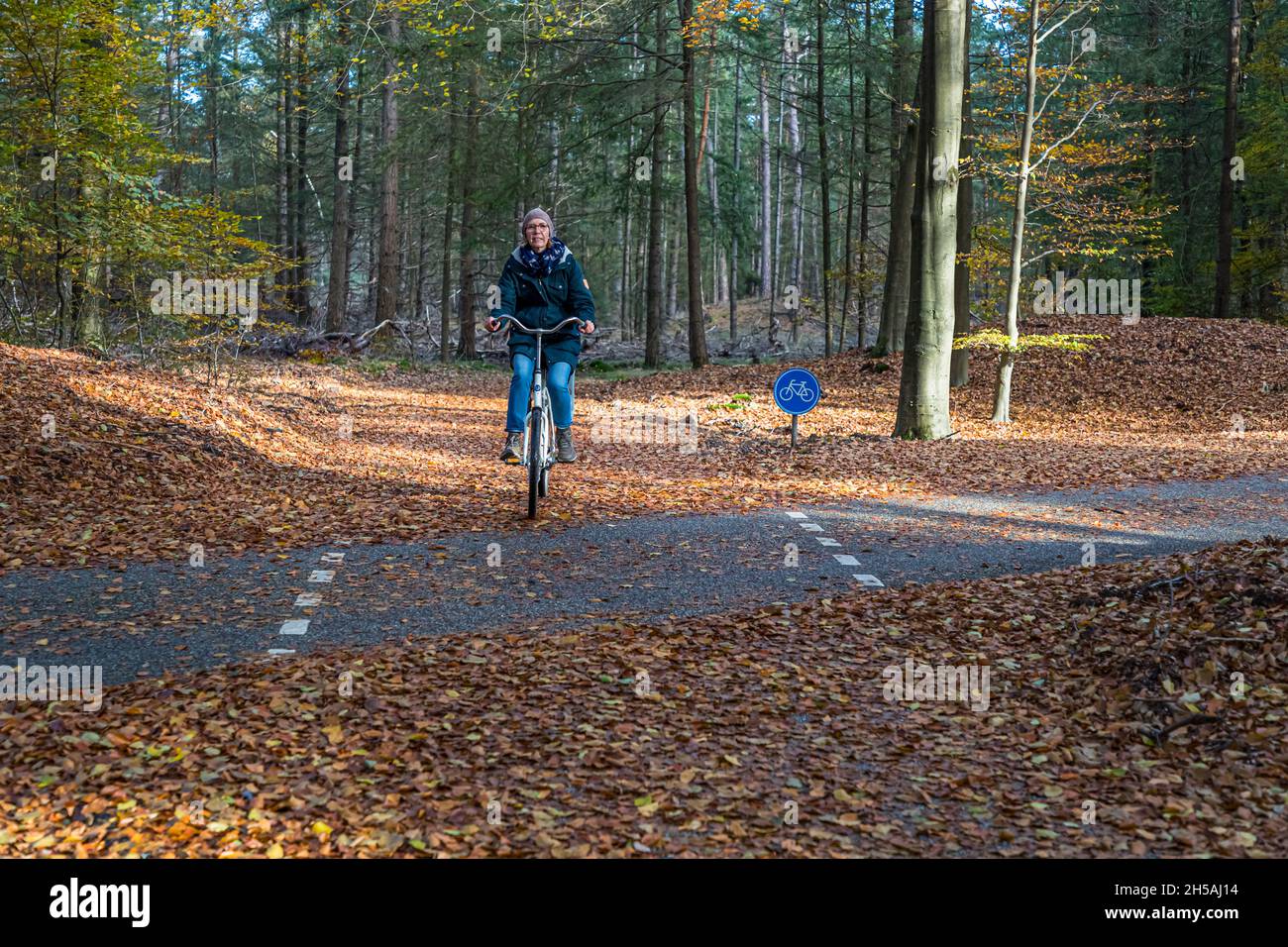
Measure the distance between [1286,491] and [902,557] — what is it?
5331 millimetres

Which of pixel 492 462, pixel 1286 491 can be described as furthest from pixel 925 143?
pixel 492 462

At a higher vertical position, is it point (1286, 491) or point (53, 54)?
point (53, 54)

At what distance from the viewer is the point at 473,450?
13859mm

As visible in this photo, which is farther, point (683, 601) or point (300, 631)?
point (683, 601)

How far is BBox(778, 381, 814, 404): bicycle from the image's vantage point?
12.9 meters

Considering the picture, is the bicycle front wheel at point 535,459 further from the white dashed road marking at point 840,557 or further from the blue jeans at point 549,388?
the white dashed road marking at point 840,557

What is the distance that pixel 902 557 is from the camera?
771cm

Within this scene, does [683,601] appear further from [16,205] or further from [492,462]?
[16,205]

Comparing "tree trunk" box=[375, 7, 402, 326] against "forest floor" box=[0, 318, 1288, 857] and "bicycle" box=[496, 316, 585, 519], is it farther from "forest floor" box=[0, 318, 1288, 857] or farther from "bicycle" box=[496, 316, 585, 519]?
"bicycle" box=[496, 316, 585, 519]

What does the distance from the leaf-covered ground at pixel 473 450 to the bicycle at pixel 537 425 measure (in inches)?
19.1

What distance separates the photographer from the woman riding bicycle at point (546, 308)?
8734 millimetres

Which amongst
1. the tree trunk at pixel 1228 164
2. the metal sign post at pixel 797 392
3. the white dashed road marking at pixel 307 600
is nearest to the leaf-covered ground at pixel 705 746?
the white dashed road marking at pixel 307 600

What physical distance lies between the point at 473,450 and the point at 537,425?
222 inches

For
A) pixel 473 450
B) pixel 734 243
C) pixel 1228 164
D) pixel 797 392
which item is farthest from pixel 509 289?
pixel 734 243
